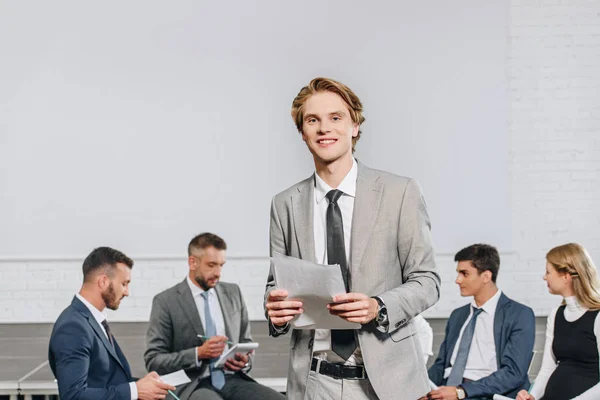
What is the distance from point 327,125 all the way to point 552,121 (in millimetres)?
5607

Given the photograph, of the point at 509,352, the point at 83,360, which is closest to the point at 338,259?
the point at 83,360

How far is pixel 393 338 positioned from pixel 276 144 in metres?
5.24

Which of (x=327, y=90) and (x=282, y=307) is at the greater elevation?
(x=327, y=90)

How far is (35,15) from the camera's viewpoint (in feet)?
23.2

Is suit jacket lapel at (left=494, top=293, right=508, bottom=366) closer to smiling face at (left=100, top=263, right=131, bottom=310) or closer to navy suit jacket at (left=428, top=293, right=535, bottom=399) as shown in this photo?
navy suit jacket at (left=428, top=293, right=535, bottom=399)

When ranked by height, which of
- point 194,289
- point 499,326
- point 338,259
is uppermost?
point 338,259

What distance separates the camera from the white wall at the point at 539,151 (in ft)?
23.1

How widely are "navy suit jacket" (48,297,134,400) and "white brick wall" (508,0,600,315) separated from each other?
470 cm

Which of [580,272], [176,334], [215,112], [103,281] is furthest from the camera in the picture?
[215,112]

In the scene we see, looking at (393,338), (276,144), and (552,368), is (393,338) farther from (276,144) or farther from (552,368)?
(276,144)

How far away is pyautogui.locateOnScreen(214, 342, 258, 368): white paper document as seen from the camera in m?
3.68

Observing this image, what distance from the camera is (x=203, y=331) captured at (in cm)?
391

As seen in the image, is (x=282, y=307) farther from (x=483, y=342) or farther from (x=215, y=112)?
(x=215, y=112)

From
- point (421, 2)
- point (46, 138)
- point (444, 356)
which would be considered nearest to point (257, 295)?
point (46, 138)
